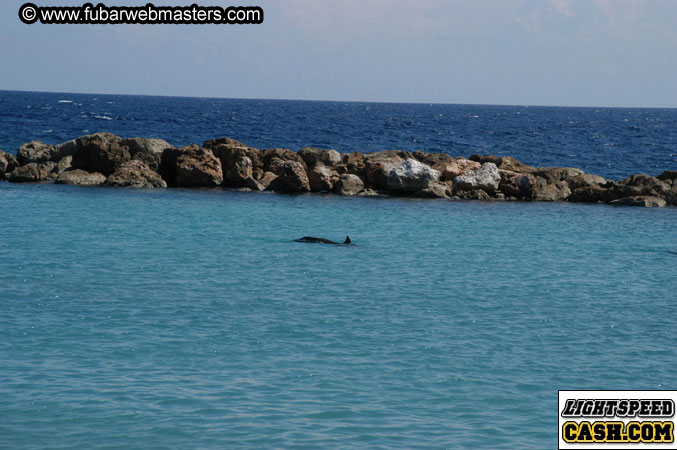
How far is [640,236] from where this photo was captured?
31141 mm

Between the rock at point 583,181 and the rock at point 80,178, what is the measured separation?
25989 mm

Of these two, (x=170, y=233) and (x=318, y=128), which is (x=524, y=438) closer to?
(x=170, y=233)

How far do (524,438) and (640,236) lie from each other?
22.3 meters

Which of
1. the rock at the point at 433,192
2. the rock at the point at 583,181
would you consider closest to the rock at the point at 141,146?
the rock at the point at 433,192

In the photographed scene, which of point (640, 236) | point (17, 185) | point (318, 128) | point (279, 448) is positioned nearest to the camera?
point (279, 448)

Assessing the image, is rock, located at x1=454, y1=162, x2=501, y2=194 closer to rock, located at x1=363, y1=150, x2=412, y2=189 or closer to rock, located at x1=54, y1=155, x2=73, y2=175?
rock, located at x1=363, y1=150, x2=412, y2=189

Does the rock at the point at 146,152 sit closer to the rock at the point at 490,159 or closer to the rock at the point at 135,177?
the rock at the point at 135,177

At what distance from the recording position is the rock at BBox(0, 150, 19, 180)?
44.1m

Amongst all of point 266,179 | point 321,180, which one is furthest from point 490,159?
point 266,179

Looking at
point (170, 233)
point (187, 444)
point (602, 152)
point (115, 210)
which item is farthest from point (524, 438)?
point (602, 152)

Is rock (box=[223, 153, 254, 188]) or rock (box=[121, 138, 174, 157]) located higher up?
rock (box=[121, 138, 174, 157])

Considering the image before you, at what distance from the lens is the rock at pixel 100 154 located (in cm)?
4391

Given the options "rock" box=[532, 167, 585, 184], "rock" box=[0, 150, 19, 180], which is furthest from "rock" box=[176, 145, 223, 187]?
"rock" box=[532, 167, 585, 184]

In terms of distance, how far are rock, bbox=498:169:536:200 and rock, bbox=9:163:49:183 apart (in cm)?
2497
